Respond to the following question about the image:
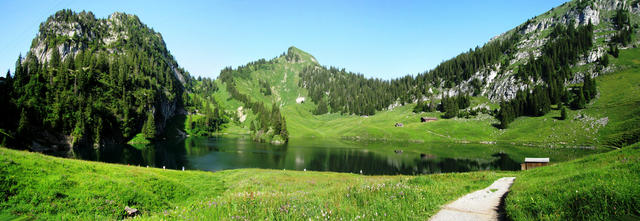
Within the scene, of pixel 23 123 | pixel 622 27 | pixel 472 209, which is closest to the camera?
pixel 472 209

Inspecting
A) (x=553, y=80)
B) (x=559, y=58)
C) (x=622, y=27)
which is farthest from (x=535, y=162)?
(x=622, y=27)

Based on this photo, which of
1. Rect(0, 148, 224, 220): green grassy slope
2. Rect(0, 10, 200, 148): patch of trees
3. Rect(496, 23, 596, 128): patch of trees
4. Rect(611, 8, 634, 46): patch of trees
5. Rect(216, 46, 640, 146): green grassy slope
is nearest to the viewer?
Rect(0, 148, 224, 220): green grassy slope

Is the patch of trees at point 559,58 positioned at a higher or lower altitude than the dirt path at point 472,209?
higher

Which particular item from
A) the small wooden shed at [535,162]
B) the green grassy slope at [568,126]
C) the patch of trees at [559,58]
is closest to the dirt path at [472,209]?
the small wooden shed at [535,162]

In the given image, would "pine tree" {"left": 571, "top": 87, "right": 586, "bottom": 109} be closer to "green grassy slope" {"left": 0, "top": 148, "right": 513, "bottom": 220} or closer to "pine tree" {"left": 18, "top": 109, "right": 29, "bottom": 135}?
"green grassy slope" {"left": 0, "top": 148, "right": 513, "bottom": 220}

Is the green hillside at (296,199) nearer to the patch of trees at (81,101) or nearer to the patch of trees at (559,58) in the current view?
the patch of trees at (81,101)

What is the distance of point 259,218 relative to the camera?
26.7 feet

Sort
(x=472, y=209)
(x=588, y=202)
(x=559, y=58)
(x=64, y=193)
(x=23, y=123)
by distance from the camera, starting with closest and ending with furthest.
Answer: (x=588, y=202) → (x=472, y=209) → (x=64, y=193) → (x=23, y=123) → (x=559, y=58)

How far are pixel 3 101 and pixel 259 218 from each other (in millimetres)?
108398

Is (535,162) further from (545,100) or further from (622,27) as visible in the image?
(622,27)

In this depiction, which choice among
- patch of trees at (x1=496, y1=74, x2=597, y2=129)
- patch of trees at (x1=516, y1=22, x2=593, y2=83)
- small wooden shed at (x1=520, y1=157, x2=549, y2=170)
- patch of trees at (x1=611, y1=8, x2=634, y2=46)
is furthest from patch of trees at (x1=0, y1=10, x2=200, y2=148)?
patch of trees at (x1=611, y1=8, x2=634, y2=46)

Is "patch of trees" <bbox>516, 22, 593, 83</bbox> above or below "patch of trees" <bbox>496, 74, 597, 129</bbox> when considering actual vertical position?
above

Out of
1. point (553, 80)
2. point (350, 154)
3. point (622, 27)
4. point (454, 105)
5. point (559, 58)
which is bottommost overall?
point (350, 154)

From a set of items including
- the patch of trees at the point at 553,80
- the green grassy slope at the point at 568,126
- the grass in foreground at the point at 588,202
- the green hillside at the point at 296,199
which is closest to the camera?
the grass in foreground at the point at 588,202
